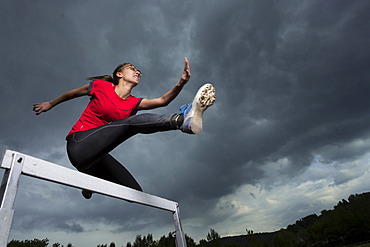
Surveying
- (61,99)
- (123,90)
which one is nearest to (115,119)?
(123,90)

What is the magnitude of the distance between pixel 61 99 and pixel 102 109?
70cm

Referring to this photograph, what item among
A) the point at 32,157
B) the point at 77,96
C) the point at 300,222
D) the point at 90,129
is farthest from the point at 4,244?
the point at 300,222

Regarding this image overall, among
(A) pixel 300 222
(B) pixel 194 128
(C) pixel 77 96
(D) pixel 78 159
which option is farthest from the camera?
(A) pixel 300 222

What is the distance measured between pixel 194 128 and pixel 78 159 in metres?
1.11

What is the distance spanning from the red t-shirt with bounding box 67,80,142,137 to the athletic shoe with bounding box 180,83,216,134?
0.81 metres

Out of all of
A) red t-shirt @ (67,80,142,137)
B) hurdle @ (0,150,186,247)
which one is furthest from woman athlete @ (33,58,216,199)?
hurdle @ (0,150,186,247)

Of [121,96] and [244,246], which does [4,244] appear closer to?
[121,96]

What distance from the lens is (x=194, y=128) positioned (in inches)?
81.2

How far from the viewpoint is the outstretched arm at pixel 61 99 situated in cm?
289

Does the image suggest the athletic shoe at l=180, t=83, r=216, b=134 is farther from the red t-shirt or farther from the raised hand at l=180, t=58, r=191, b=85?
the red t-shirt

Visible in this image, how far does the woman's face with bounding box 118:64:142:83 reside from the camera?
302 cm

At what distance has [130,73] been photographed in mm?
3047

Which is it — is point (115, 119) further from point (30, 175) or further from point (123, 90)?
point (30, 175)

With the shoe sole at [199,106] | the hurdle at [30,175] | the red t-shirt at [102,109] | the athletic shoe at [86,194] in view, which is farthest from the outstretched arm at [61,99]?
the shoe sole at [199,106]
